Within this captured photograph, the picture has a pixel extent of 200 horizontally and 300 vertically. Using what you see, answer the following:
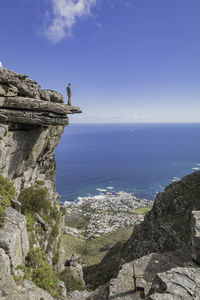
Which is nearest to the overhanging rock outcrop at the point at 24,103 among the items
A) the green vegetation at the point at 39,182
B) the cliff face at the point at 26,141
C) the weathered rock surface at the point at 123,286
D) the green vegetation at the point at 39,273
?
the cliff face at the point at 26,141

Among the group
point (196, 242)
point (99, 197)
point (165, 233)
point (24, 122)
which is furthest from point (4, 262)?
point (99, 197)

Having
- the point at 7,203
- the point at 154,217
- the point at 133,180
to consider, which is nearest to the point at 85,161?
the point at 133,180

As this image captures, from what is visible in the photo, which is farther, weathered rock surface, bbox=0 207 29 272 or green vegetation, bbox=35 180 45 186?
green vegetation, bbox=35 180 45 186

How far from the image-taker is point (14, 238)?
12859 millimetres

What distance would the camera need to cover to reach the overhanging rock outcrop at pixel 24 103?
62.9ft

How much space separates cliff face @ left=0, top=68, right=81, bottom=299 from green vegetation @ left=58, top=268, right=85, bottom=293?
1281mm

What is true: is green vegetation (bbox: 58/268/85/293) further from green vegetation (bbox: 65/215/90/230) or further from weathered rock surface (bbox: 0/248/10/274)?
green vegetation (bbox: 65/215/90/230)

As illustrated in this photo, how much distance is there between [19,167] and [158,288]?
2177 cm

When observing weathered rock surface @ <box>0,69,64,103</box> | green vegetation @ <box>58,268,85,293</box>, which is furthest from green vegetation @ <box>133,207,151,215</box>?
weathered rock surface @ <box>0,69,64,103</box>

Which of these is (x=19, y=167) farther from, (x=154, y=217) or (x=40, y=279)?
(x=154, y=217)

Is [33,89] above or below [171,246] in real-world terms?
above

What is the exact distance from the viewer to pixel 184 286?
8070 mm

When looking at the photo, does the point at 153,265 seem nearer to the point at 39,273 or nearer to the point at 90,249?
the point at 39,273

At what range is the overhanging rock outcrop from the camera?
62.9 ft
